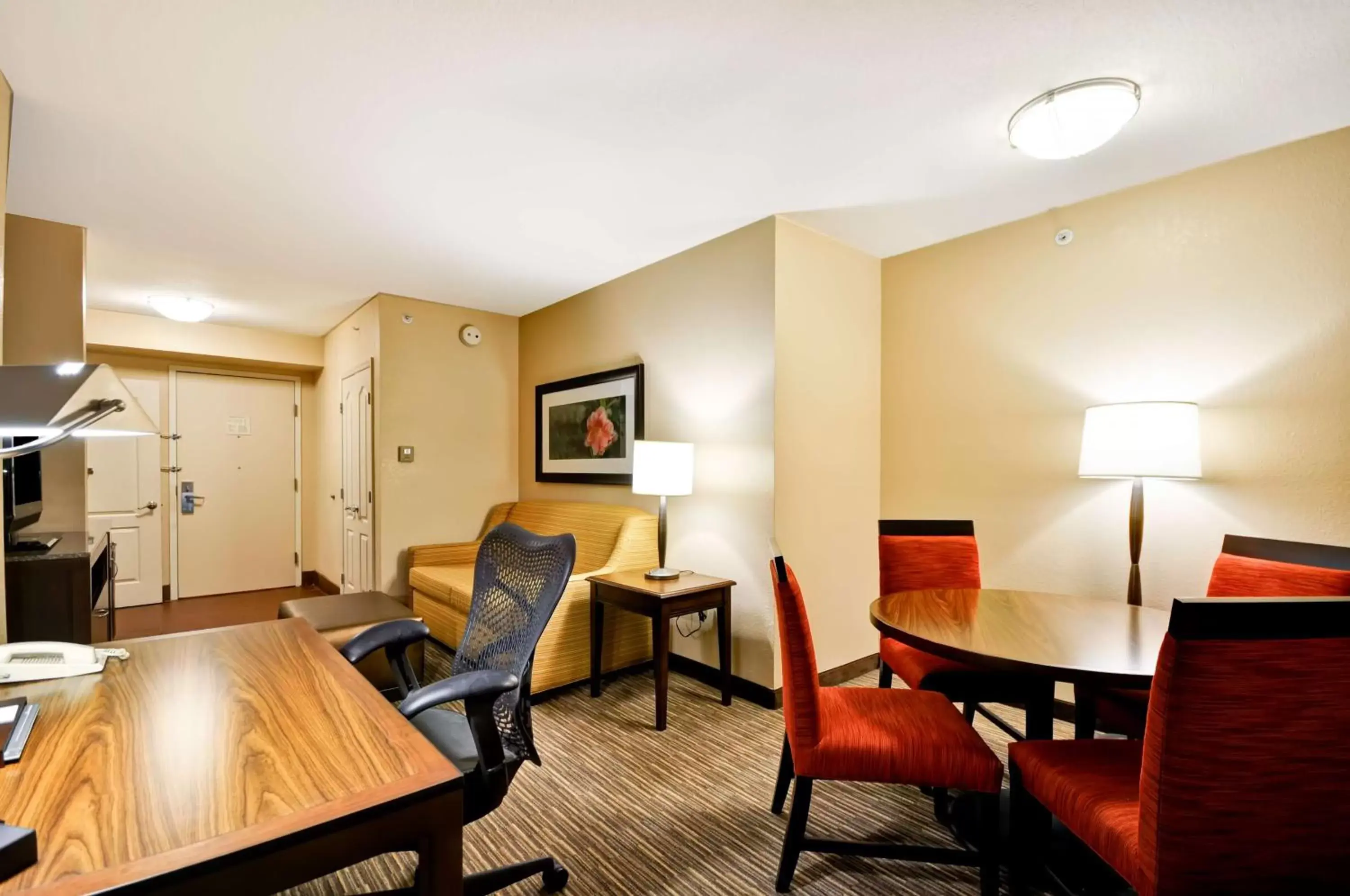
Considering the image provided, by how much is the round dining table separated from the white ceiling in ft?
5.66

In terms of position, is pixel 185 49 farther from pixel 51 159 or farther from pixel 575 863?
pixel 575 863

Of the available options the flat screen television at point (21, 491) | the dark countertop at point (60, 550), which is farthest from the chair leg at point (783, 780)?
the flat screen television at point (21, 491)

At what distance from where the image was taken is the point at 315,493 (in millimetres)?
5910

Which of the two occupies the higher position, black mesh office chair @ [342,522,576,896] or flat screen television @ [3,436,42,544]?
flat screen television @ [3,436,42,544]

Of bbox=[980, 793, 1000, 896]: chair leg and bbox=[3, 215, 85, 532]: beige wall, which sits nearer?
bbox=[980, 793, 1000, 896]: chair leg

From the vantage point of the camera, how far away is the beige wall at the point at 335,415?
4367 mm

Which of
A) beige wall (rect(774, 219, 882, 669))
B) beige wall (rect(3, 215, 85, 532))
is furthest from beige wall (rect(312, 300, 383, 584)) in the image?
beige wall (rect(774, 219, 882, 669))

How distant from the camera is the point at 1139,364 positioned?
2627 mm

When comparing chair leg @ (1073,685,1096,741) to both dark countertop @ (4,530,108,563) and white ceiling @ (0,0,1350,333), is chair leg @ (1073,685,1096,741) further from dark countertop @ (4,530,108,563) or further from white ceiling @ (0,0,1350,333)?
dark countertop @ (4,530,108,563)

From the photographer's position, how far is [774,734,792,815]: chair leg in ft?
6.44

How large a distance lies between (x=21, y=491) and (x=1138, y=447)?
4.90 metres

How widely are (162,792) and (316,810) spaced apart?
273 mm

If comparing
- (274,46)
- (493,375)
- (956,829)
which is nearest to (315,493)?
(493,375)

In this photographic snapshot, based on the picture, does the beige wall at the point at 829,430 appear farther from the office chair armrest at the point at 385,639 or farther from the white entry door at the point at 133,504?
the white entry door at the point at 133,504
